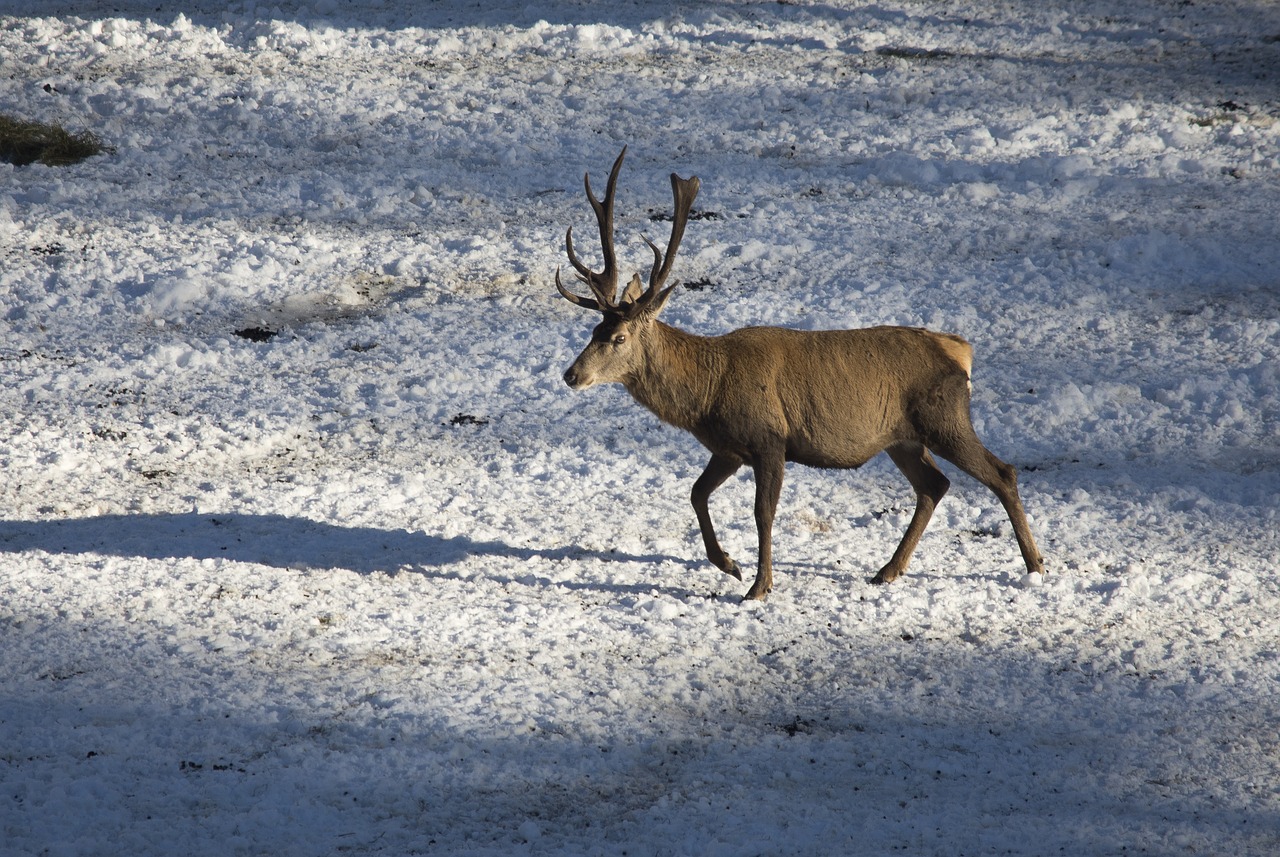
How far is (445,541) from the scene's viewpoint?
27.3 feet

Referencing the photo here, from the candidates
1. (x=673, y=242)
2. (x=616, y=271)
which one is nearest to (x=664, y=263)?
(x=673, y=242)

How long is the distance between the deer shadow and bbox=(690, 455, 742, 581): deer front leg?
32 cm

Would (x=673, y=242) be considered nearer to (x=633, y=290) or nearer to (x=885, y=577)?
(x=633, y=290)

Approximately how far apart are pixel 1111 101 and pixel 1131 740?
38.2ft

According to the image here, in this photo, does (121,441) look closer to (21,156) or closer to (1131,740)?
(21,156)

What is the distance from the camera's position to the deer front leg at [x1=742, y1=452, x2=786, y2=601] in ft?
24.6

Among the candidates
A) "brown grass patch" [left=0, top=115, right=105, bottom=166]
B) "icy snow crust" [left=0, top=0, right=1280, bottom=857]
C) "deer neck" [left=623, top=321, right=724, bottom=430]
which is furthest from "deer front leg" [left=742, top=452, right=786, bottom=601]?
"brown grass patch" [left=0, top=115, right=105, bottom=166]

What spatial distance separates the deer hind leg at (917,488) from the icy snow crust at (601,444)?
0.84 ft

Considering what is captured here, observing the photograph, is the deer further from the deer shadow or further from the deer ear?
the deer shadow

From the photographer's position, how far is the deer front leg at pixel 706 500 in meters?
7.87

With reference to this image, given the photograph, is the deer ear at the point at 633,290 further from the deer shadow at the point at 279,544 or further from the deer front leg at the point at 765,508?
the deer shadow at the point at 279,544

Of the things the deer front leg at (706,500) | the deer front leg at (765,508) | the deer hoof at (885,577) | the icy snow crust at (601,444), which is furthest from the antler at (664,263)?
the deer hoof at (885,577)

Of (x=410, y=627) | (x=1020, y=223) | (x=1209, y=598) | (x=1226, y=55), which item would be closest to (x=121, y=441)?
(x=410, y=627)

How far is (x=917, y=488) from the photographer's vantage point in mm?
8117
